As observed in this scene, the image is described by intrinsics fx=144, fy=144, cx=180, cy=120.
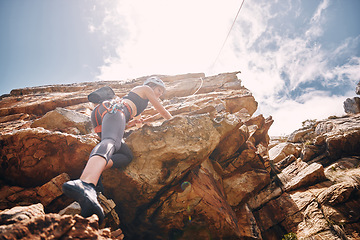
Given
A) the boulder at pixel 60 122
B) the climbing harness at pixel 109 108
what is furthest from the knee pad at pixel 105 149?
the boulder at pixel 60 122

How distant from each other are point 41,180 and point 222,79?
2122cm

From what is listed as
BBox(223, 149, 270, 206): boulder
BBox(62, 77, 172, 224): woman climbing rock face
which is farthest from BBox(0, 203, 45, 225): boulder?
BBox(223, 149, 270, 206): boulder

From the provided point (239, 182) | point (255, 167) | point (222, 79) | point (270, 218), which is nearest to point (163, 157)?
point (239, 182)

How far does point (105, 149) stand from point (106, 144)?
0.38 feet

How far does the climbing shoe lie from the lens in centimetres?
193

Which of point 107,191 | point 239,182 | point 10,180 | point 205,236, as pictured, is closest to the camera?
point 10,180

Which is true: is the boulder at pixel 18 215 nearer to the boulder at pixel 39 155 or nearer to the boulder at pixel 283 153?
the boulder at pixel 39 155

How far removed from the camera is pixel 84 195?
1.95m

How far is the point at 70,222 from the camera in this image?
1.79 m

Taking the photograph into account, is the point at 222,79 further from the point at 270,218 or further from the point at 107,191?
the point at 107,191

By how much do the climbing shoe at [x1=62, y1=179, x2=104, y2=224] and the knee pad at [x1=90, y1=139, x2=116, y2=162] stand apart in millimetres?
448

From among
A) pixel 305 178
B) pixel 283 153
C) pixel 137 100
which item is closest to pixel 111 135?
pixel 137 100

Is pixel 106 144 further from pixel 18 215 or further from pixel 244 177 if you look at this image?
pixel 244 177

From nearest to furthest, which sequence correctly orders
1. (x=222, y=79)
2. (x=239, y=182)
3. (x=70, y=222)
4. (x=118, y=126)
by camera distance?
(x=70, y=222) < (x=118, y=126) < (x=239, y=182) < (x=222, y=79)
